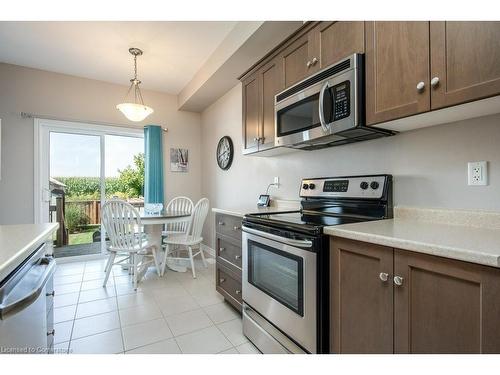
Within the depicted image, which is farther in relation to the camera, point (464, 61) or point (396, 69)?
point (396, 69)

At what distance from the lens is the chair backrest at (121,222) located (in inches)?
107

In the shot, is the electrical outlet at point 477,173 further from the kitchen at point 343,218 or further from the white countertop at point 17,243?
the white countertop at point 17,243

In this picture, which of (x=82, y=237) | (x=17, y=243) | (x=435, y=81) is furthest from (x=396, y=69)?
(x=82, y=237)

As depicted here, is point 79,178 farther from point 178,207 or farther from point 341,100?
point 341,100

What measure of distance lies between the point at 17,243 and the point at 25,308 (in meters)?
0.34

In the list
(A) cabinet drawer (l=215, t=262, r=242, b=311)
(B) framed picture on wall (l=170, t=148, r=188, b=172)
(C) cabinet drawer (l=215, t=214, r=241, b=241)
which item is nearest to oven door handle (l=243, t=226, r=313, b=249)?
(C) cabinet drawer (l=215, t=214, r=241, b=241)

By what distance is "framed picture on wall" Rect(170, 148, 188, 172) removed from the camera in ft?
14.4

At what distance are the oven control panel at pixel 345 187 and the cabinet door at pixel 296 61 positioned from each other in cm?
79

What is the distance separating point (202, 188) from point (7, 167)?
2681mm

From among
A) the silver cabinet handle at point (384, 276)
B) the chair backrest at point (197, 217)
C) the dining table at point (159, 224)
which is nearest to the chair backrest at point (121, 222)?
the dining table at point (159, 224)

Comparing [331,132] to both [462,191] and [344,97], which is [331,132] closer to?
[344,97]

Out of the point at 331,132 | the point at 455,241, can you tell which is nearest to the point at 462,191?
the point at 455,241

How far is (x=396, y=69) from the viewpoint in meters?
1.24

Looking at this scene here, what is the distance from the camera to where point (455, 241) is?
92 cm
